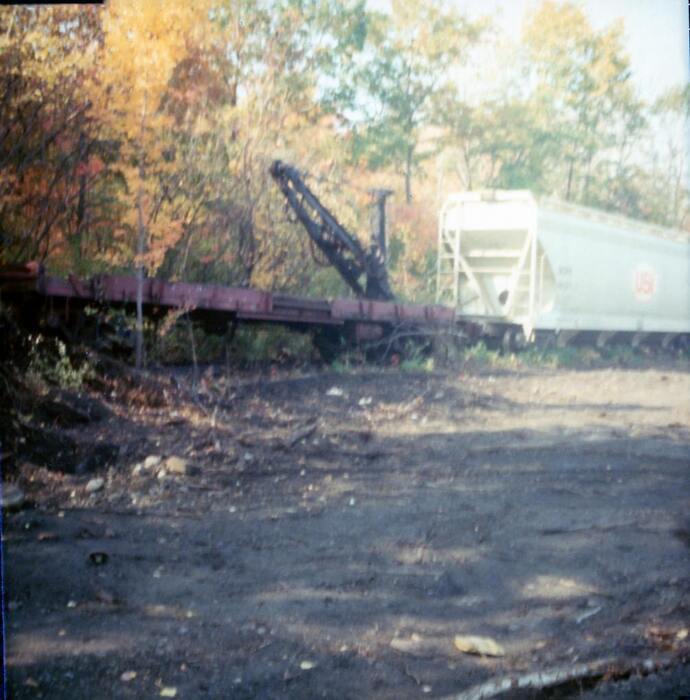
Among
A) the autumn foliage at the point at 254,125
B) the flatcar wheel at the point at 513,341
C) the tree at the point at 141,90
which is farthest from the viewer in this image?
the flatcar wheel at the point at 513,341

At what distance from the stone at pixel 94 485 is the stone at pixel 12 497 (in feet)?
1.62

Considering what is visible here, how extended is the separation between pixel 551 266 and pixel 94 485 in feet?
34.0

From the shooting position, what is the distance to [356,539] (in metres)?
4.54

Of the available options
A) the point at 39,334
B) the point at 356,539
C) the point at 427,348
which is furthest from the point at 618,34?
the point at 427,348

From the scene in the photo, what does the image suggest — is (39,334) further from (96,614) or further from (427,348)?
(427,348)

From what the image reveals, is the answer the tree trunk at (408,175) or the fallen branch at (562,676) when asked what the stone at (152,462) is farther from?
the tree trunk at (408,175)

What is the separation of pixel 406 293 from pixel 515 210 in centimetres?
294

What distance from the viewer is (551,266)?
13.5 m

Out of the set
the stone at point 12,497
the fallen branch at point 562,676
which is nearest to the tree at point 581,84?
the fallen branch at point 562,676

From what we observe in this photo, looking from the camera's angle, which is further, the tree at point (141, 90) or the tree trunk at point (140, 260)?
the tree at point (141, 90)

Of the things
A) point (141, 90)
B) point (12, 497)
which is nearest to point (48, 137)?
A: point (141, 90)

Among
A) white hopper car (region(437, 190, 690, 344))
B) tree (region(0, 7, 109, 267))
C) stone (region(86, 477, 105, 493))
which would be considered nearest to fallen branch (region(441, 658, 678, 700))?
stone (region(86, 477, 105, 493))

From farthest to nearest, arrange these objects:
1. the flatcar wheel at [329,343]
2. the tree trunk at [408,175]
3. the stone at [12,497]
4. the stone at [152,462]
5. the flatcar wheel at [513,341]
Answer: the tree trunk at [408,175], the flatcar wheel at [513,341], the flatcar wheel at [329,343], the stone at [152,462], the stone at [12,497]

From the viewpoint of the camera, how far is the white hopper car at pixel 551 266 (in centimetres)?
1349
